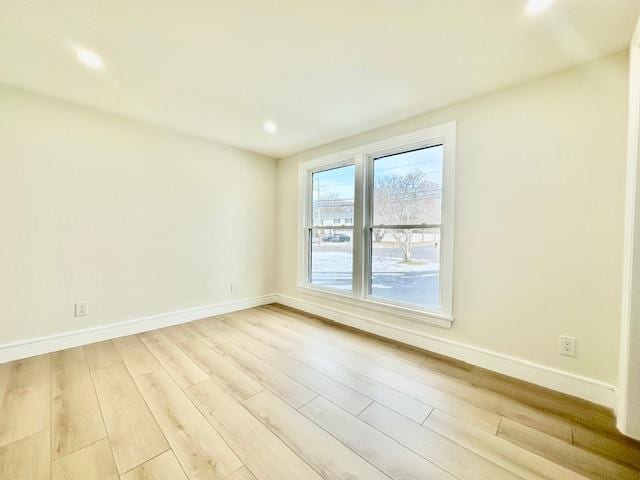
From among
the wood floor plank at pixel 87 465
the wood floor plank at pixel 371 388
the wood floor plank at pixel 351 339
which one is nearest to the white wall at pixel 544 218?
the wood floor plank at pixel 351 339

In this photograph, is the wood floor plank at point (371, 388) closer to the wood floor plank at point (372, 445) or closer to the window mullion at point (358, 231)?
the wood floor plank at point (372, 445)

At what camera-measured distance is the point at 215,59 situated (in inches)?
71.2

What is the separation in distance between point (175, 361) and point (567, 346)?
9.84 ft

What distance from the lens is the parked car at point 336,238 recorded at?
3357mm

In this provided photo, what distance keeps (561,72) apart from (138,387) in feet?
12.2

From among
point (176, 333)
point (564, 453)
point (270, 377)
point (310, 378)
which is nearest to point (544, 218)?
point (564, 453)

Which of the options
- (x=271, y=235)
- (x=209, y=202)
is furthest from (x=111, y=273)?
(x=271, y=235)

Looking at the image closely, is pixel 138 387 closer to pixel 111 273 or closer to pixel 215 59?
pixel 111 273

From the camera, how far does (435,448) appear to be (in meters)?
1.35

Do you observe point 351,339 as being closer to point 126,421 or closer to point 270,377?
point 270,377

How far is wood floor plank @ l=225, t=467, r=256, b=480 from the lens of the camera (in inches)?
46.3

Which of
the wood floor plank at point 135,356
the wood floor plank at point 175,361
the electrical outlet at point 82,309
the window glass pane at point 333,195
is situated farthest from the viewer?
the window glass pane at point 333,195

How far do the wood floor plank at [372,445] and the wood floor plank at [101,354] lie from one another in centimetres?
174

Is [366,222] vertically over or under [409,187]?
under
